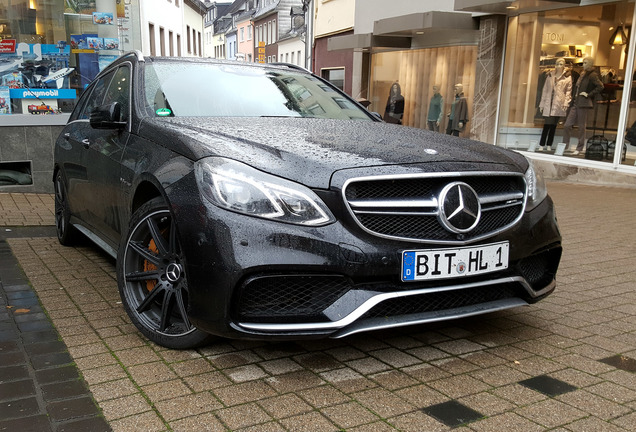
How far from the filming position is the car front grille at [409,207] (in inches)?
110

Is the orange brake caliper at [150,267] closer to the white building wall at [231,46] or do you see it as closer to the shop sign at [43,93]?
the shop sign at [43,93]

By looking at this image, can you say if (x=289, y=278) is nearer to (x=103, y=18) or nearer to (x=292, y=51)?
(x=103, y=18)

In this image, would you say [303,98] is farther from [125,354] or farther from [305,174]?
[125,354]

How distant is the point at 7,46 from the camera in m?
9.37

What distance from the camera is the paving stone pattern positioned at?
2516 millimetres

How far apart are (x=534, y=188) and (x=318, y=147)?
1229 millimetres

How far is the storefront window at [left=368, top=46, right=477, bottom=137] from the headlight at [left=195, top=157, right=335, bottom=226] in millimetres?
13119

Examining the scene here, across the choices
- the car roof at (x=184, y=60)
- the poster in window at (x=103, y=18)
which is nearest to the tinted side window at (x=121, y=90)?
the car roof at (x=184, y=60)

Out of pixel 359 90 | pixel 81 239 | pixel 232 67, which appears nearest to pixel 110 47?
pixel 81 239

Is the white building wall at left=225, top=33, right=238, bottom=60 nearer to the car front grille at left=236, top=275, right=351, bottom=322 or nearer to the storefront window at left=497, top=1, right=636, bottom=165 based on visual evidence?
the storefront window at left=497, top=1, right=636, bottom=165

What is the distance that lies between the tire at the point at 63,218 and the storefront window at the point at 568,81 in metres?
9.21

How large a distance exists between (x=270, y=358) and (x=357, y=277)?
28.1 inches

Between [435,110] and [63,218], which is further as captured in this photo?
[435,110]

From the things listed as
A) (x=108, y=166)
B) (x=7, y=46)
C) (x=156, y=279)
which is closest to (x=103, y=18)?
(x=7, y=46)
